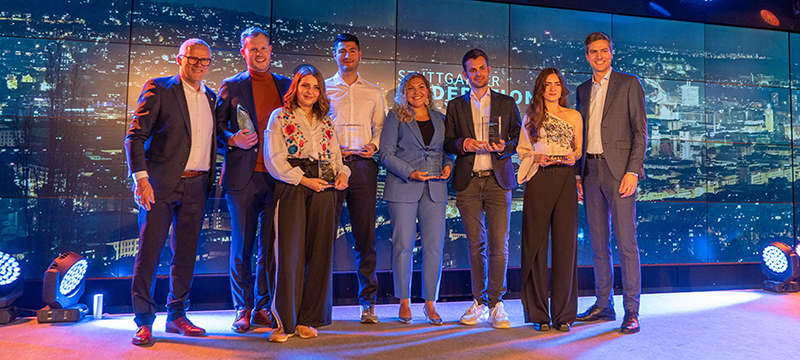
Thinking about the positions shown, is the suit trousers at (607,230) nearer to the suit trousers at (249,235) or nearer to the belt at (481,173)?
the belt at (481,173)

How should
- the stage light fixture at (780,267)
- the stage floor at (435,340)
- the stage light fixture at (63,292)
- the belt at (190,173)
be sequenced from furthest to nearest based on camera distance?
1. the stage light fixture at (780,267)
2. the stage light fixture at (63,292)
3. the belt at (190,173)
4. the stage floor at (435,340)

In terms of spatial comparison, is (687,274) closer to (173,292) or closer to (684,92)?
(684,92)

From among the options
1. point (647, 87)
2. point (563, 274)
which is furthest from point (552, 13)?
point (563, 274)

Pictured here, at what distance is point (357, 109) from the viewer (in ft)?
10.9

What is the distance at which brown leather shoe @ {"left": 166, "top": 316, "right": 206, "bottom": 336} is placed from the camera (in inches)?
111

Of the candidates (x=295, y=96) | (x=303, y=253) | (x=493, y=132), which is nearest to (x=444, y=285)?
(x=493, y=132)

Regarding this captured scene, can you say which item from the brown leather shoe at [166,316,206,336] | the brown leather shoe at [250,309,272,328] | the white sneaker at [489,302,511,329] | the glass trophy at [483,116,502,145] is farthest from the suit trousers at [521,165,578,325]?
the brown leather shoe at [166,316,206,336]

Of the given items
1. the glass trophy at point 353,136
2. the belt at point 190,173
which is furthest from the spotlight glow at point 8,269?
the glass trophy at point 353,136

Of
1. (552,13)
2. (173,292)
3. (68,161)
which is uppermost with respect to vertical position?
(552,13)

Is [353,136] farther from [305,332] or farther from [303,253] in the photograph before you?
[305,332]

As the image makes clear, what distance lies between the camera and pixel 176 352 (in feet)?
8.29

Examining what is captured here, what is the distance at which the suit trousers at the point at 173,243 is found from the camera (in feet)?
8.87

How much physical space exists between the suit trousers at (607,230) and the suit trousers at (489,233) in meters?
0.57

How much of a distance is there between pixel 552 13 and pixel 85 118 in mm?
4194
